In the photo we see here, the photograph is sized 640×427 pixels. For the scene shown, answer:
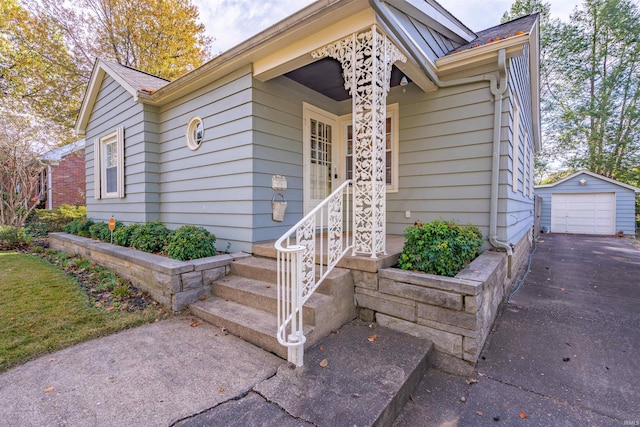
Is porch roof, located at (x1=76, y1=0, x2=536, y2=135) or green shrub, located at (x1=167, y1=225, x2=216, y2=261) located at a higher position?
porch roof, located at (x1=76, y1=0, x2=536, y2=135)

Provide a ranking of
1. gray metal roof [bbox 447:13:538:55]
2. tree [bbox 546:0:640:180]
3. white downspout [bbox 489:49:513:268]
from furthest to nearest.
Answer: tree [bbox 546:0:640:180] < gray metal roof [bbox 447:13:538:55] < white downspout [bbox 489:49:513:268]

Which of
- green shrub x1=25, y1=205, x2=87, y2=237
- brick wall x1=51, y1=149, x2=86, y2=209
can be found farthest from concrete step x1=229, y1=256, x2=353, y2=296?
brick wall x1=51, y1=149, x2=86, y2=209

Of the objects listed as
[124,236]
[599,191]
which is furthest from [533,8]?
[124,236]

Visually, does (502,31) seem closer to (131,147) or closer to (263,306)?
(263,306)

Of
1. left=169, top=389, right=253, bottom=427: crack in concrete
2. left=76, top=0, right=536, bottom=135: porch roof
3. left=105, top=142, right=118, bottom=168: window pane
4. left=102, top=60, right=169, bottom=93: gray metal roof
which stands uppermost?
left=102, top=60, right=169, bottom=93: gray metal roof

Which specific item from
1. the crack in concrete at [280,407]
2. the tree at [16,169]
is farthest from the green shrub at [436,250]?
the tree at [16,169]

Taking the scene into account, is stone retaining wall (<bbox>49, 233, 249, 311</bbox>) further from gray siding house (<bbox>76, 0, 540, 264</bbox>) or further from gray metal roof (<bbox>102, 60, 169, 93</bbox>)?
gray metal roof (<bbox>102, 60, 169, 93</bbox>)

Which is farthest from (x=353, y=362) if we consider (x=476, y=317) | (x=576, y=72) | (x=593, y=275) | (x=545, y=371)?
(x=576, y=72)

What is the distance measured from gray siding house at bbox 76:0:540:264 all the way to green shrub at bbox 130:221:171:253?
64cm

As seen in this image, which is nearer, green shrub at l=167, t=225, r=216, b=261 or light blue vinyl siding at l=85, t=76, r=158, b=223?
green shrub at l=167, t=225, r=216, b=261

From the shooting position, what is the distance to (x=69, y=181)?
1294 cm

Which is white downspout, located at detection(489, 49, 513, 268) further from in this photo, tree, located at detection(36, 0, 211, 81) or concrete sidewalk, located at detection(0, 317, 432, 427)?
tree, located at detection(36, 0, 211, 81)

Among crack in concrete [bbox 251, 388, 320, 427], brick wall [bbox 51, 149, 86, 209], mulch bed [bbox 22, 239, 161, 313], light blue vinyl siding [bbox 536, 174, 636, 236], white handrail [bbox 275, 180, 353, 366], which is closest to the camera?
crack in concrete [bbox 251, 388, 320, 427]

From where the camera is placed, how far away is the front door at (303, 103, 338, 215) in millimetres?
4797
